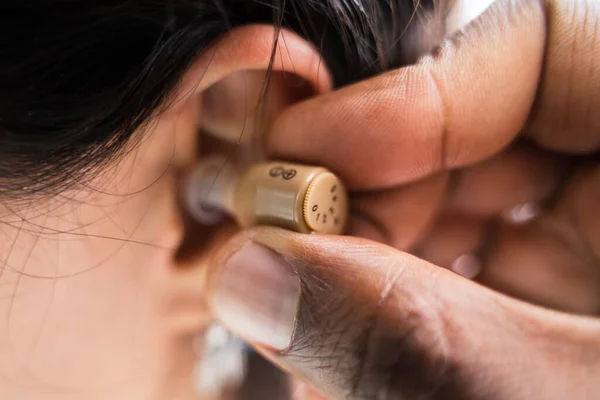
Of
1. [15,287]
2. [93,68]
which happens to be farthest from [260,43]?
[15,287]

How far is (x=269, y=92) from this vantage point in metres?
0.52

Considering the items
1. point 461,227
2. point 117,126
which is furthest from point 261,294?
point 461,227

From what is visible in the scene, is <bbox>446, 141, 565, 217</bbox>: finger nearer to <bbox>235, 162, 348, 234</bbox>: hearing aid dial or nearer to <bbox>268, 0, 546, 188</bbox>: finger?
<bbox>268, 0, 546, 188</bbox>: finger

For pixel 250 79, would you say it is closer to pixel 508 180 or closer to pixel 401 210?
pixel 401 210

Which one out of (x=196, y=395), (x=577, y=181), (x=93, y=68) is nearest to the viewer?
(x=93, y=68)

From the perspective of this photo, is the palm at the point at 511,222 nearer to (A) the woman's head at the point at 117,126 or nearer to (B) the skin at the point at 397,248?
(B) the skin at the point at 397,248

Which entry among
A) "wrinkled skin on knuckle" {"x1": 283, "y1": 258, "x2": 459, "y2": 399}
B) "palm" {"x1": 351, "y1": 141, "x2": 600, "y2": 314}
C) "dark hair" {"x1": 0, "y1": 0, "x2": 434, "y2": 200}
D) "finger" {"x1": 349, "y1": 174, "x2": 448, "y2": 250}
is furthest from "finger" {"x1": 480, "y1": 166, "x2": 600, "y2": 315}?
"dark hair" {"x1": 0, "y1": 0, "x2": 434, "y2": 200}

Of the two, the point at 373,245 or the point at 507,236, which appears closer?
the point at 373,245

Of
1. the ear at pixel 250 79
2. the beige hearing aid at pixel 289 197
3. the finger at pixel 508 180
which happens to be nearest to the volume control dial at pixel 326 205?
the beige hearing aid at pixel 289 197

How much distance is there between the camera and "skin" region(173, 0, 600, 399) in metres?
0.40

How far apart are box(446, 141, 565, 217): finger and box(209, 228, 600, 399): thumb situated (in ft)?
0.73

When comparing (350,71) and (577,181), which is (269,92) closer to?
(350,71)

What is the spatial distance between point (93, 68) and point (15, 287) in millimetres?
283

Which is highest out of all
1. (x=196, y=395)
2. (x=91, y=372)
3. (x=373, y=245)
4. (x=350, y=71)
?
(x=350, y=71)
